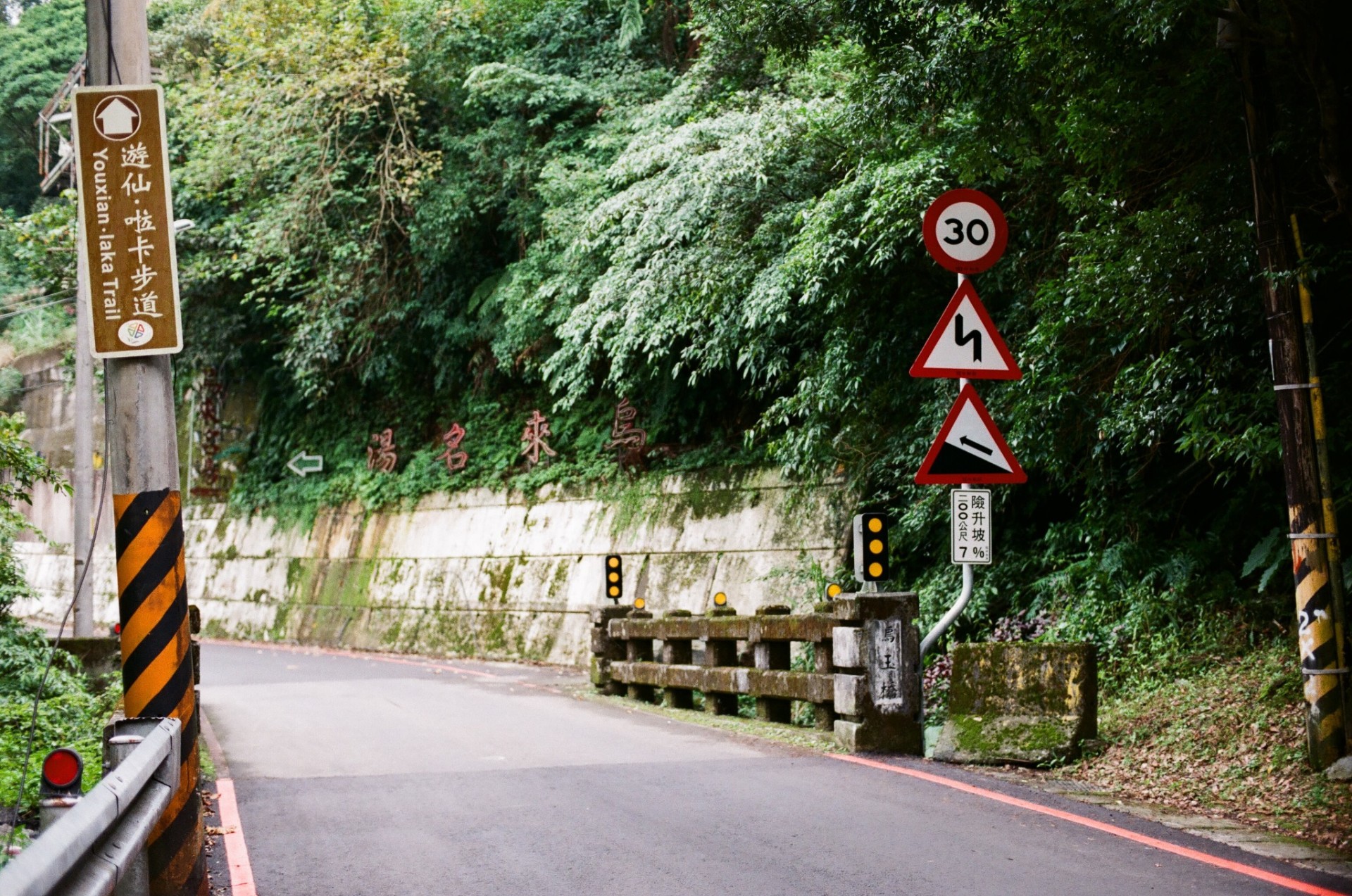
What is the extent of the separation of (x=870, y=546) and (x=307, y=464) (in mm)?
20938

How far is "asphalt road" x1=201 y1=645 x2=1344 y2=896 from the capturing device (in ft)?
18.9

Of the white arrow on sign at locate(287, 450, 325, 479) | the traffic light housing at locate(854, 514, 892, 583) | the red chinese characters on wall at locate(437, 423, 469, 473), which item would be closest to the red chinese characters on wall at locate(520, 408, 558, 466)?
the red chinese characters on wall at locate(437, 423, 469, 473)

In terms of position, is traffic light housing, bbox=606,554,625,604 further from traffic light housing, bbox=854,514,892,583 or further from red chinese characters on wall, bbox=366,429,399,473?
red chinese characters on wall, bbox=366,429,399,473

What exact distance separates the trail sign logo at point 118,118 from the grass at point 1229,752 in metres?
6.42

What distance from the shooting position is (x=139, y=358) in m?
5.52

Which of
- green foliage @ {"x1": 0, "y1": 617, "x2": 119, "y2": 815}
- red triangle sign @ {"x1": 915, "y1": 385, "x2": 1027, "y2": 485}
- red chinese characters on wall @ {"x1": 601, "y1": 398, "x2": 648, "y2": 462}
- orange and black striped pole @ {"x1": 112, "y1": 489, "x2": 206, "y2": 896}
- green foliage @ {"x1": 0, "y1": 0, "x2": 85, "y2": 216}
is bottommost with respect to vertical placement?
green foliage @ {"x1": 0, "y1": 617, "x2": 119, "y2": 815}

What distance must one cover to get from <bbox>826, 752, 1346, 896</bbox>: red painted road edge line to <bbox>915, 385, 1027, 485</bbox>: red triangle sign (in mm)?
1890

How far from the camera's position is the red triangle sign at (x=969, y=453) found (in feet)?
26.1

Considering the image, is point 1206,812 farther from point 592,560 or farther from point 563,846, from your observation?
point 592,560

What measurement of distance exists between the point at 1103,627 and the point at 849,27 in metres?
5.79

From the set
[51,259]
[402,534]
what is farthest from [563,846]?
[51,259]

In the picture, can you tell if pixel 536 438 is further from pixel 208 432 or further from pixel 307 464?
pixel 208 432

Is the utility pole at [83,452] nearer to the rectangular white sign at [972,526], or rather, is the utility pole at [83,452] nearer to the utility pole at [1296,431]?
the rectangular white sign at [972,526]

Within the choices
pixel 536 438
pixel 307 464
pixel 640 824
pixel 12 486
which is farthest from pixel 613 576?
pixel 307 464
